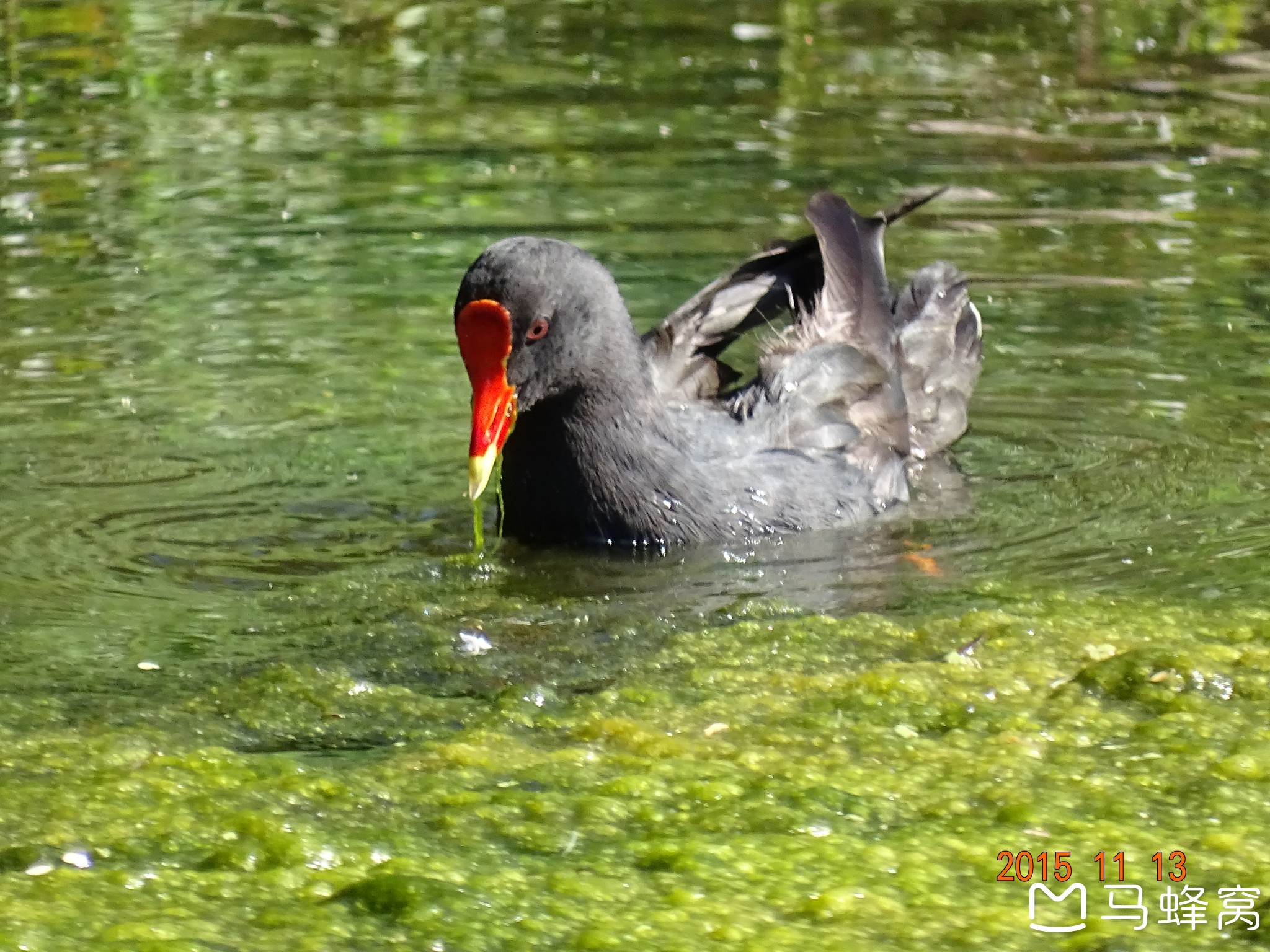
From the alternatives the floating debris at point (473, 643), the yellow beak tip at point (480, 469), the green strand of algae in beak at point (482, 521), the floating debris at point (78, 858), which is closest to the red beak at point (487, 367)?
the yellow beak tip at point (480, 469)

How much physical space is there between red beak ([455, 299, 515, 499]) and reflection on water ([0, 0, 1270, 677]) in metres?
0.38

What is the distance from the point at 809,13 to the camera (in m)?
13.0

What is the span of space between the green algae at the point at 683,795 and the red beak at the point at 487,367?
890mm

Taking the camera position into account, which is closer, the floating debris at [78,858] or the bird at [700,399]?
the floating debris at [78,858]

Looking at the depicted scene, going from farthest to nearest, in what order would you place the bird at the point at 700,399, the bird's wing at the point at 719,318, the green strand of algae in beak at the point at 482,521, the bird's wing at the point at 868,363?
the bird's wing at the point at 719,318, the bird's wing at the point at 868,363, the green strand of algae in beak at the point at 482,521, the bird at the point at 700,399

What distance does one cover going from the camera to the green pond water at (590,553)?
3229mm

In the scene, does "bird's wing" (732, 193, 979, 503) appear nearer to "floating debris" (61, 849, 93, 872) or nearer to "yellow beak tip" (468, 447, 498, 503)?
"yellow beak tip" (468, 447, 498, 503)

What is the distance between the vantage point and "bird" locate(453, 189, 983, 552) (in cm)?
525

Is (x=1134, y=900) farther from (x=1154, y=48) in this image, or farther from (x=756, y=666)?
(x=1154, y=48)

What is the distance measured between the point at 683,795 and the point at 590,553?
194cm

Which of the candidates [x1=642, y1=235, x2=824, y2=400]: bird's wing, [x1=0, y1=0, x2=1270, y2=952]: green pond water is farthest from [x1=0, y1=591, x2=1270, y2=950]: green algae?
[x1=642, y1=235, x2=824, y2=400]: bird's wing

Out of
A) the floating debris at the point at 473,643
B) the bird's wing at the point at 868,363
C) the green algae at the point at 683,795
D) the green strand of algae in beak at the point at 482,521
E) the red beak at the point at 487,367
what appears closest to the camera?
the green algae at the point at 683,795

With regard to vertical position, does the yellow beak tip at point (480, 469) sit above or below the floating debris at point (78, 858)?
above

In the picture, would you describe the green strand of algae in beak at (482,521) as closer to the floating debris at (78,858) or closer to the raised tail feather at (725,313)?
the raised tail feather at (725,313)
